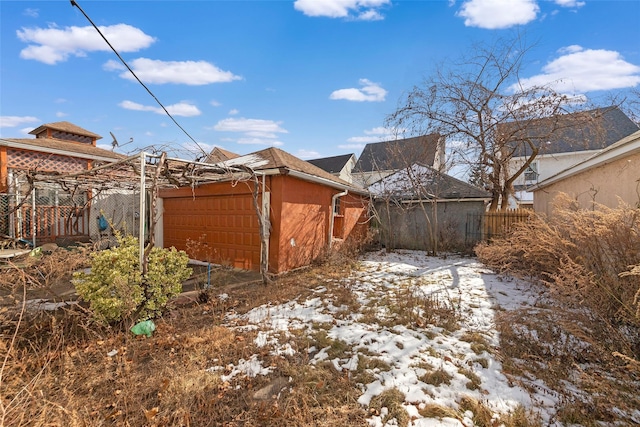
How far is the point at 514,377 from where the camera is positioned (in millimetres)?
2934

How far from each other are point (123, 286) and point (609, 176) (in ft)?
31.1

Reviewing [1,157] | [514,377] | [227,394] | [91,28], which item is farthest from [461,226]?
[1,157]

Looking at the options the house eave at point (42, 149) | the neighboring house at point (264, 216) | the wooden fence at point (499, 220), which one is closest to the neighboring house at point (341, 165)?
the neighboring house at point (264, 216)

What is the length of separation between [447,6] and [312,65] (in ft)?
13.1

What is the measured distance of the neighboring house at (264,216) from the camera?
23.6 ft

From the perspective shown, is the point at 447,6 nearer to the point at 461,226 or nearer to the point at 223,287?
the point at 461,226

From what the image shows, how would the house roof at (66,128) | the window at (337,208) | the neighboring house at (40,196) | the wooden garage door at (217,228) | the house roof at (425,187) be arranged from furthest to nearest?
1. the house roof at (66,128)
2. the house roof at (425,187)
3. the window at (337,208)
4. the neighboring house at (40,196)
5. the wooden garage door at (217,228)

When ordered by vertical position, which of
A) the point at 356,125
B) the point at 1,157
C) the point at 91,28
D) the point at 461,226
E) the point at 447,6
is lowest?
the point at 461,226

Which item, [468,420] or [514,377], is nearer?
[468,420]

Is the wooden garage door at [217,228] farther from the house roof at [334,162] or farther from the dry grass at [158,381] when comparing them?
the house roof at [334,162]

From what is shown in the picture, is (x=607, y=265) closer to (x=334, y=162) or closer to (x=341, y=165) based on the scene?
(x=341, y=165)

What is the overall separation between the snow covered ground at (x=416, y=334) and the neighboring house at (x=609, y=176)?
7.96 ft

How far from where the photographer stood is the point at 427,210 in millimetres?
11844

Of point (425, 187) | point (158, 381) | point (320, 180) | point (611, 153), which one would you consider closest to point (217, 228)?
point (320, 180)
